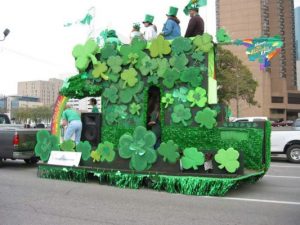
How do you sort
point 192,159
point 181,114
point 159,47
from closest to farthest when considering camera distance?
point 192,159 → point 181,114 → point 159,47

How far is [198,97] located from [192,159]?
1.46 metres

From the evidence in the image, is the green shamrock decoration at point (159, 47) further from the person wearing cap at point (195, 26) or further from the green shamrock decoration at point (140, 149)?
the green shamrock decoration at point (140, 149)

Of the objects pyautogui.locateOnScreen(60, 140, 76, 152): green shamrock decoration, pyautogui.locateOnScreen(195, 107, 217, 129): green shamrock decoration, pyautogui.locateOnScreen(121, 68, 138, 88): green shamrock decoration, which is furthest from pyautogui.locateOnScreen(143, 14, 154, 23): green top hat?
pyautogui.locateOnScreen(60, 140, 76, 152): green shamrock decoration

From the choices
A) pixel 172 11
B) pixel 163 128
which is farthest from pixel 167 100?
pixel 172 11

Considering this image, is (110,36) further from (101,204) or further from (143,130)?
(101,204)

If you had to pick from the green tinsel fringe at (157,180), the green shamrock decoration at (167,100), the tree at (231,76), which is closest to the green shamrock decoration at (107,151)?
the green tinsel fringe at (157,180)

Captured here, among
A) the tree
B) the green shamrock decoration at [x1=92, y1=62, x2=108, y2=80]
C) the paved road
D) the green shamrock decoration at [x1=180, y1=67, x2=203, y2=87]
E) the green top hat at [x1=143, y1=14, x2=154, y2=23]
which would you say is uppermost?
the tree

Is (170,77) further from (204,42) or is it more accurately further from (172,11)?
(172,11)

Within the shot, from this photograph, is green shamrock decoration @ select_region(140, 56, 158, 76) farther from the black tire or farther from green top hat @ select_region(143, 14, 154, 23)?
the black tire

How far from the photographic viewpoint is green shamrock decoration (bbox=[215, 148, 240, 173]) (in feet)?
24.2

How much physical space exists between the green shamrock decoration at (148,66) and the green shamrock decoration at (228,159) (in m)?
2.59

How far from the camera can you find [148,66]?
883cm

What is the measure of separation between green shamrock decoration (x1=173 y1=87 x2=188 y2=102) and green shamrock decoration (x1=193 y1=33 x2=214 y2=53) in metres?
0.97

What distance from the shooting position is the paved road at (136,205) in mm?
5590
